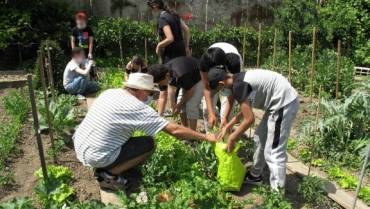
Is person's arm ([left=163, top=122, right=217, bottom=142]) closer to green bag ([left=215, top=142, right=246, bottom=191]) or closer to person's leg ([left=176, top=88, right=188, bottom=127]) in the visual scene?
green bag ([left=215, top=142, right=246, bottom=191])

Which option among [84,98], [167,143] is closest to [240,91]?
[167,143]

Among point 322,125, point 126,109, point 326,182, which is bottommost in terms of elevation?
point 326,182

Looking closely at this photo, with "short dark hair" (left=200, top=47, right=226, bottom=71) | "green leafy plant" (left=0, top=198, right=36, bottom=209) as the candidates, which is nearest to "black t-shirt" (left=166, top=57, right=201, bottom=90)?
"short dark hair" (left=200, top=47, right=226, bottom=71)

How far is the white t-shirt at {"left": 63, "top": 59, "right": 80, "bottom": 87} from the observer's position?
7.14 metres

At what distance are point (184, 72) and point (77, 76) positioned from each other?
273cm

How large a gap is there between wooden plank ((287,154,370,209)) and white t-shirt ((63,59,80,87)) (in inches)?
144

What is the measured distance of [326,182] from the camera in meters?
4.56

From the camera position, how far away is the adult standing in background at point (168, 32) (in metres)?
6.00

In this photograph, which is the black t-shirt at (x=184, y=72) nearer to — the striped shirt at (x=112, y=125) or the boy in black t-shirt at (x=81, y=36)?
the striped shirt at (x=112, y=125)

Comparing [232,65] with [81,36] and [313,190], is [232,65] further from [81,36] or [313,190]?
[81,36]

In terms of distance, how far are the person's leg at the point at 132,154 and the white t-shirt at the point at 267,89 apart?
106 centimetres

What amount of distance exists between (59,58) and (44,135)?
227 cm

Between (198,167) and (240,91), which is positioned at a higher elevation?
(240,91)

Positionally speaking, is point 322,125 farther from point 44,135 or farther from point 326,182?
point 44,135
